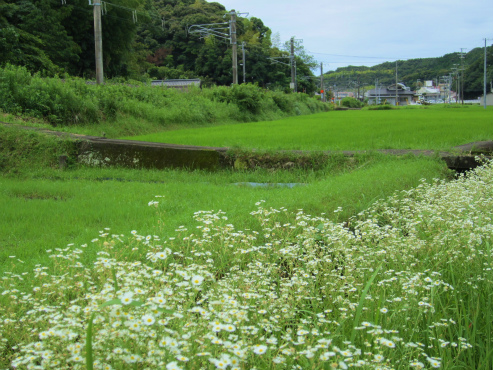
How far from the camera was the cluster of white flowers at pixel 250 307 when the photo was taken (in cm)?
153

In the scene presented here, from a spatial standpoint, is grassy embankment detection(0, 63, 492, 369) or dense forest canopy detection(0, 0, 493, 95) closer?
grassy embankment detection(0, 63, 492, 369)

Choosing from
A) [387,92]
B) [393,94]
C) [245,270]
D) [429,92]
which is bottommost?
[245,270]

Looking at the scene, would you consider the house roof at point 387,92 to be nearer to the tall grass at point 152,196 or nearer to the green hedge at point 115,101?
the green hedge at point 115,101

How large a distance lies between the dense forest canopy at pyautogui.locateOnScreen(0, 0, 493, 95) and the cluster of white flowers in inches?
767

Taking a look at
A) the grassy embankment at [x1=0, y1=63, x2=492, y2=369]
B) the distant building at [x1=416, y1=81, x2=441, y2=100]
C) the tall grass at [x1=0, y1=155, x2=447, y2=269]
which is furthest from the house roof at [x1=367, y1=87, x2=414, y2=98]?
the grassy embankment at [x1=0, y1=63, x2=492, y2=369]

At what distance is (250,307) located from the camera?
1983 millimetres

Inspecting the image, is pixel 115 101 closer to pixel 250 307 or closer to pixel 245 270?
pixel 245 270

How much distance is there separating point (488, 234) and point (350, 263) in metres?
0.98

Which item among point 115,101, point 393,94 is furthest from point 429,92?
point 115,101

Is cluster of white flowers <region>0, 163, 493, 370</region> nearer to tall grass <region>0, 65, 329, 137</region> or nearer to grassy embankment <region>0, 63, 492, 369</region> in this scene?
grassy embankment <region>0, 63, 492, 369</region>

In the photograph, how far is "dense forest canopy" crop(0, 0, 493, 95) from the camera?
2356cm

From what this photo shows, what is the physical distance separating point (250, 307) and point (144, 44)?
50.3 meters

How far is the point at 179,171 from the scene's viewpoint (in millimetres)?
6902

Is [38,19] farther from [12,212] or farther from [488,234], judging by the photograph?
[488,234]
